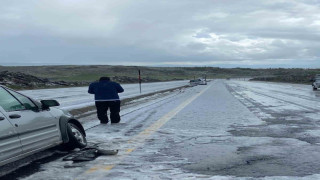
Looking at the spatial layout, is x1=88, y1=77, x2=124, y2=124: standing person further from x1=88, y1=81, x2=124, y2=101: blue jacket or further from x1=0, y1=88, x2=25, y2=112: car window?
x1=0, y1=88, x2=25, y2=112: car window

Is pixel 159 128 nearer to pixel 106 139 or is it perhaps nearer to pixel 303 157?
pixel 106 139

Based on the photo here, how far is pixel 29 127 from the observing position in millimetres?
6480

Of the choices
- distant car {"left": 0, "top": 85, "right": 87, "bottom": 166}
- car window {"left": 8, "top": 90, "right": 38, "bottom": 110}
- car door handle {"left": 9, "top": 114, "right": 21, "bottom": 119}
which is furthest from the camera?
car window {"left": 8, "top": 90, "right": 38, "bottom": 110}

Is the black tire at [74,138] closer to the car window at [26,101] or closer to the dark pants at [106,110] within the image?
the car window at [26,101]

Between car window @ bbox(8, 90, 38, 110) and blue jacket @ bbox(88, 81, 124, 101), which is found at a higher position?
car window @ bbox(8, 90, 38, 110)

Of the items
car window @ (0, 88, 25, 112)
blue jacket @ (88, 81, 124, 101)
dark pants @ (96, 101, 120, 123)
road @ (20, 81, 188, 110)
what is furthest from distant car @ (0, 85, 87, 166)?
road @ (20, 81, 188, 110)

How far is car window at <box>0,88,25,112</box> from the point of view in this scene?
6168mm

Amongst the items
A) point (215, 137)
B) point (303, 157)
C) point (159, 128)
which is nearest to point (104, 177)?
point (303, 157)

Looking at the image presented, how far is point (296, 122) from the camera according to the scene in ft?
42.0

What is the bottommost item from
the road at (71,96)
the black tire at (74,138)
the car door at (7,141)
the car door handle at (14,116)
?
the road at (71,96)

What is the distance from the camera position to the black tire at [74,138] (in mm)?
8013

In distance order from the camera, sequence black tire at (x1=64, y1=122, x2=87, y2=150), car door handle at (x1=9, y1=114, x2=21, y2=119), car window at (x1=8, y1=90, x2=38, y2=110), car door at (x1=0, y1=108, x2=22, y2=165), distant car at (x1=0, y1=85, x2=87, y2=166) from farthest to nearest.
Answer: black tire at (x1=64, y1=122, x2=87, y2=150)
car window at (x1=8, y1=90, x2=38, y2=110)
car door handle at (x1=9, y1=114, x2=21, y2=119)
distant car at (x1=0, y1=85, x2=87, y2=166)
car door at (x1=0, y1=108, x2=22, y2=165)

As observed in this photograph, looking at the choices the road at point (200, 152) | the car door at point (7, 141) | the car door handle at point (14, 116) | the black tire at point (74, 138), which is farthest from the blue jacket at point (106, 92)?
the car door at point (7, 141)

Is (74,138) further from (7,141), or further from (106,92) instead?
(106,92)
